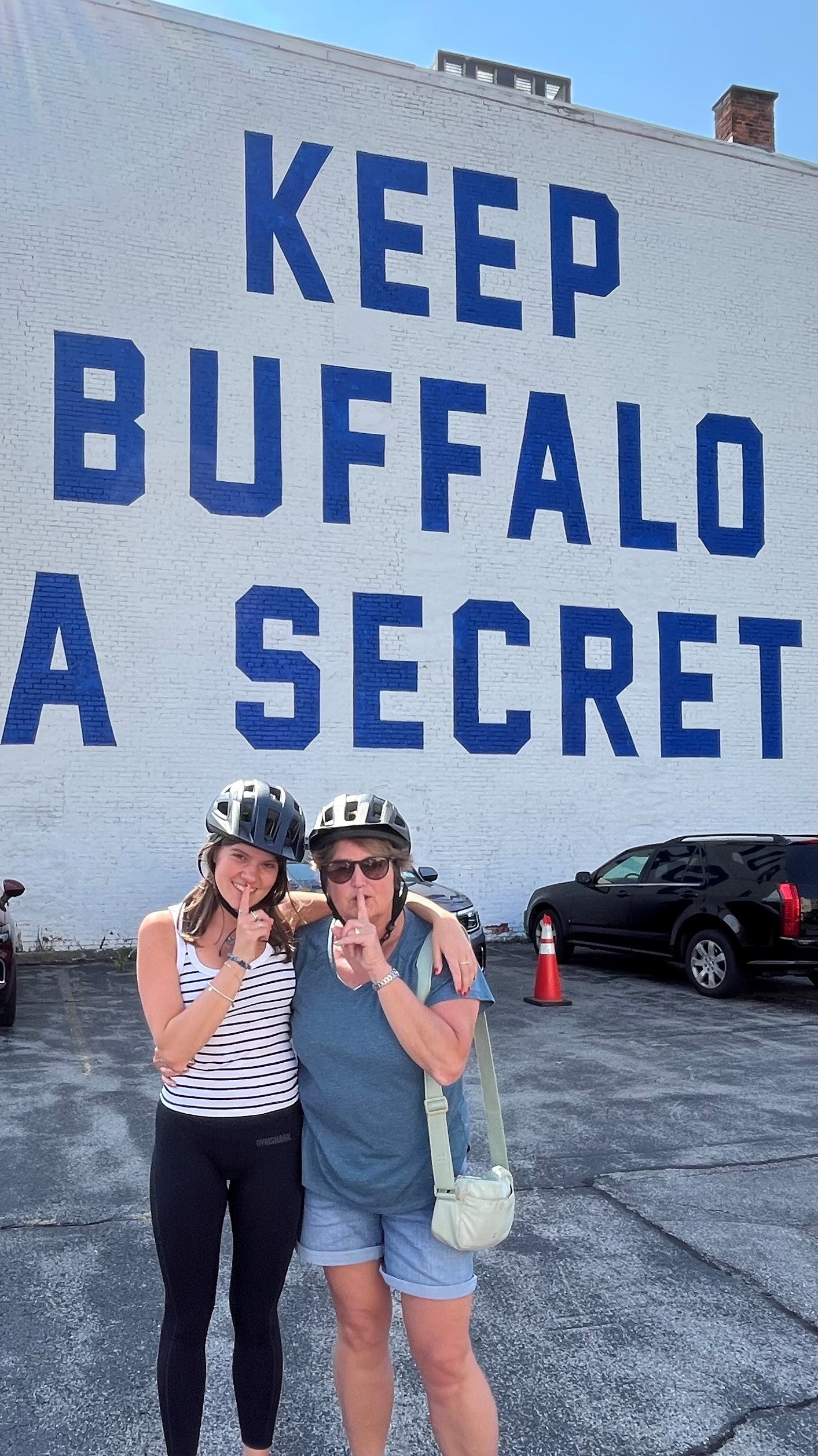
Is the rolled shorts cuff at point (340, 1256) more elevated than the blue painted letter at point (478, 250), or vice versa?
the blue painted letter at point (478, 250)

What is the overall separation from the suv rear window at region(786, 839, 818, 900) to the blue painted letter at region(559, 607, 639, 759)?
5.34 m

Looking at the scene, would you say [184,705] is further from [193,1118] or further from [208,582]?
[193,1118]

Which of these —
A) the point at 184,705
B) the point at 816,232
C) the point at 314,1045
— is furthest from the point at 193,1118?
the point at 816,232

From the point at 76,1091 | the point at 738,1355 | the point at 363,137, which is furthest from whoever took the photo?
the point at 363,137

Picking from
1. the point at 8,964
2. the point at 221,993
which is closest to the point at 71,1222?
the point at 221,993

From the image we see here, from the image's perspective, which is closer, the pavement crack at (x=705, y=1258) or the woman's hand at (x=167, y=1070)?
the woman's hand at (x=167, y=1070)

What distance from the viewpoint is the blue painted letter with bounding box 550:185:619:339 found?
15484mm

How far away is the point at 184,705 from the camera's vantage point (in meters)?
13.4

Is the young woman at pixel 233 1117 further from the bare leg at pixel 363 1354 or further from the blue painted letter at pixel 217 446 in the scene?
the blue painted letter at pixel 217 446

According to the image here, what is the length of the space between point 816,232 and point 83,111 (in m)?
11.1

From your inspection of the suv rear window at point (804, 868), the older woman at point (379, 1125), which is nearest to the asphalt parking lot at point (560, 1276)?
the older woman at point (379, 1125)

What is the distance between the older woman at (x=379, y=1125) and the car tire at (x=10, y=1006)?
6.50m

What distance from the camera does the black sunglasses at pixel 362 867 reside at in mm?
2490

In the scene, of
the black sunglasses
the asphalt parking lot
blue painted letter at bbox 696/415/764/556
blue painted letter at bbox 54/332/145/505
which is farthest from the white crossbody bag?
blue painted letter at bbox 696/415/764/556
